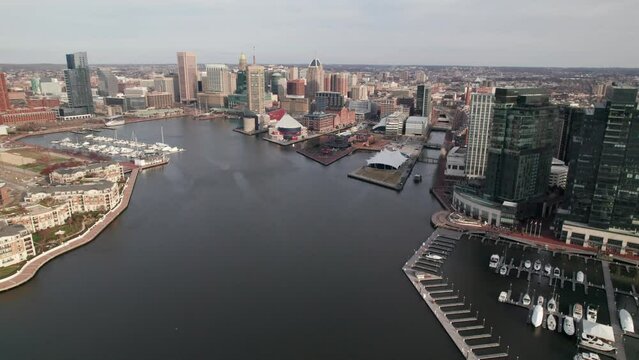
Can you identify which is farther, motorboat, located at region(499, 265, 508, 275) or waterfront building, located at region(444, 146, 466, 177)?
waterfront building, located at region(444, 146, 466, 177)

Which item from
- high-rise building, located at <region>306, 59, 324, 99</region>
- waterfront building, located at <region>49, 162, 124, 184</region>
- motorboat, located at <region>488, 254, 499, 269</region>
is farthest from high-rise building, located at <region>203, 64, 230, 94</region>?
motorboat, located at <region>488, 254, 499, 269</region>

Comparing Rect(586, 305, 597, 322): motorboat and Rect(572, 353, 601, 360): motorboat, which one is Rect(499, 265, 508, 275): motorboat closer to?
Rect(586, 305, 597, 322): motorboat

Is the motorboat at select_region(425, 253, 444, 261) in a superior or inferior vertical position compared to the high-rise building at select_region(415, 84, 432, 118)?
inferior

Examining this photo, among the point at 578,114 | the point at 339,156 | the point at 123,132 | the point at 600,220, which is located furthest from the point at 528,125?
the point at 123,132

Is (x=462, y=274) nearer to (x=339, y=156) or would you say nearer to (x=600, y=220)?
(x=600, y=220)

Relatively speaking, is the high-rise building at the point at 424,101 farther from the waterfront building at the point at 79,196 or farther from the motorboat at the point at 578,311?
the motorboat at the point at 578,311

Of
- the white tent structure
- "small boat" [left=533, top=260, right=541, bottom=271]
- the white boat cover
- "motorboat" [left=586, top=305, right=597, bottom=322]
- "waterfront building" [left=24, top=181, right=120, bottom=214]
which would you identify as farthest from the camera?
the white tent structure

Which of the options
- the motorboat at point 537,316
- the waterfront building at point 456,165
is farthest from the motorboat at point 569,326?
the waterfront building at point 456,165
